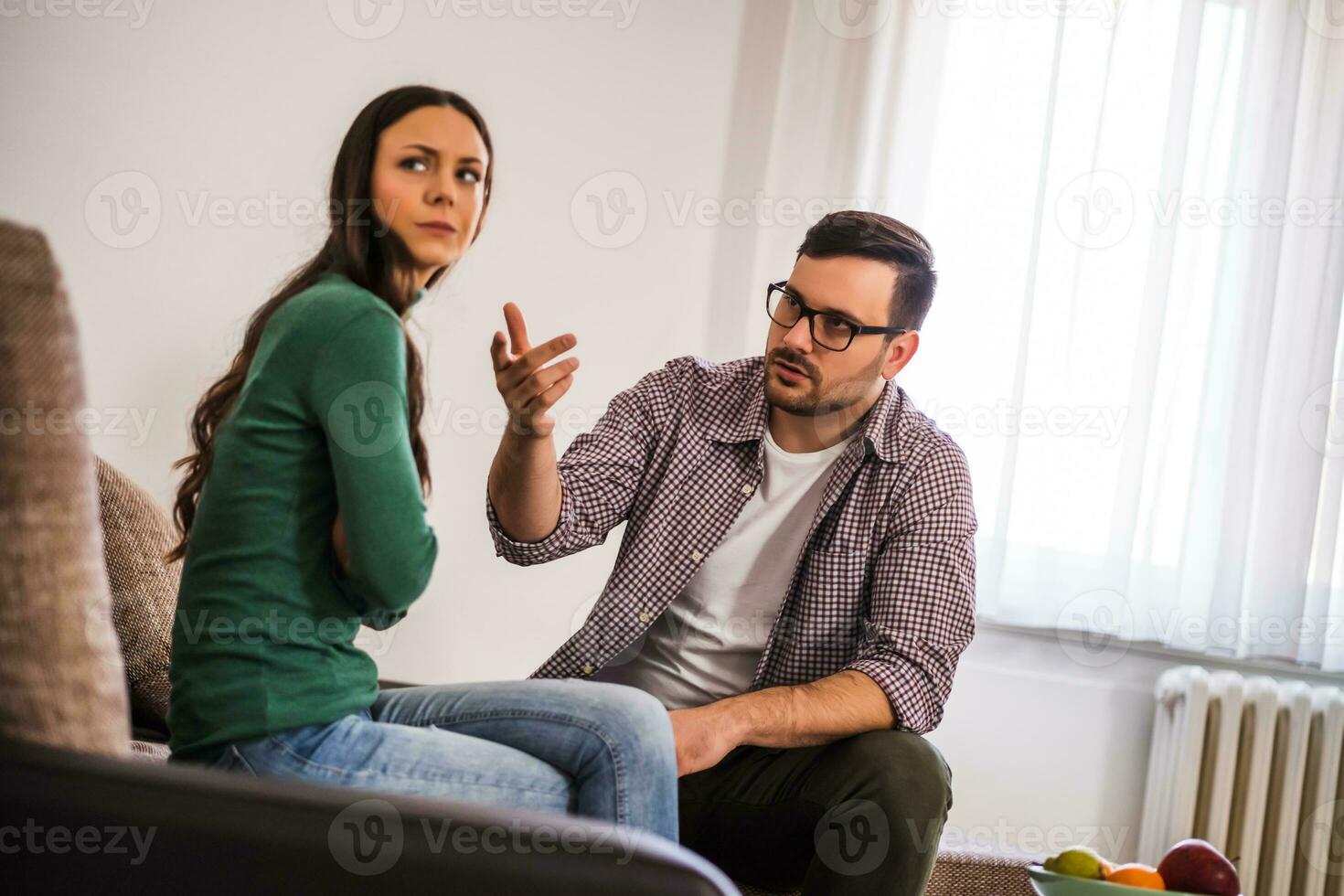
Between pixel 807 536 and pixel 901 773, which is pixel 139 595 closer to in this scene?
pixel 807 536

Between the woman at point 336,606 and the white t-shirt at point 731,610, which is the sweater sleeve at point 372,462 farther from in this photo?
the white t-shirt at point 731,610

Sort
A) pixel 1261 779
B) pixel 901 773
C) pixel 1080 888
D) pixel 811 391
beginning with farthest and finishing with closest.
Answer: pixel 1261 779 < pixel 811 391 < pixel 901 773 < pixel 1080 888

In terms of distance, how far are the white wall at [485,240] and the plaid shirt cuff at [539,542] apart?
3.16ft

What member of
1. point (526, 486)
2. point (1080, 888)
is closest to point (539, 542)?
point (526, 486)

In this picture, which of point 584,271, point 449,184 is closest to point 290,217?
point 584,271

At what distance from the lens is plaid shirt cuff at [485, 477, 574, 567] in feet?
5.46

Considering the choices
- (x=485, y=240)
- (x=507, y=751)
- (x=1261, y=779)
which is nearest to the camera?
(x=507, y=751)

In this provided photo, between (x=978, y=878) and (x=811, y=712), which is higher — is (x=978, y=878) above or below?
below

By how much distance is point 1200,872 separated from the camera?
4.27 ft

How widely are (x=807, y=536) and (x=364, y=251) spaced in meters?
0.90

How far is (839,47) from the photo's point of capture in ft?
Result: 8.73

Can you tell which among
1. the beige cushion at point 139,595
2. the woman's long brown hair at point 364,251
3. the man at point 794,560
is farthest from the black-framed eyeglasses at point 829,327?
the beige cushion at point 139,595

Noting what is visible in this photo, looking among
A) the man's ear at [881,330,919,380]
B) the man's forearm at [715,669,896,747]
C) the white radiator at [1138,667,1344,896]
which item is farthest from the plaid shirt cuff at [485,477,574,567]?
the white radiator at [1138,667,1344,896]

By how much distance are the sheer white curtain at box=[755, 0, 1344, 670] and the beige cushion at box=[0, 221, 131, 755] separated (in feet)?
6.69
